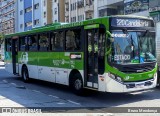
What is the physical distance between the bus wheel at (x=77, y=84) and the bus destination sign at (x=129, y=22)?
110 inches

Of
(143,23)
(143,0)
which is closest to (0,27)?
(143,0)

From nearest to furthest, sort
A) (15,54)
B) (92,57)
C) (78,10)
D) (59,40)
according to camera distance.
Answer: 1. (92,57)
2. (59,40)
3. (15,54)
4. (78,10)

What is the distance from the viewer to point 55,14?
64812mm

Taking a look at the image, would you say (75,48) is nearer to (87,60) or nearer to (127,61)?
(87,60)

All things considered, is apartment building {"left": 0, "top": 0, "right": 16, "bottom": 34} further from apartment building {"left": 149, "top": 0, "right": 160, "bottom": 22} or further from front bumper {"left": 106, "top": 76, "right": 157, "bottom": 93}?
front bumper {"left": 106, "top": 76, "right": 157, "bottom": 93}

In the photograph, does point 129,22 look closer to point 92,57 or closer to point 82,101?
point 92,57

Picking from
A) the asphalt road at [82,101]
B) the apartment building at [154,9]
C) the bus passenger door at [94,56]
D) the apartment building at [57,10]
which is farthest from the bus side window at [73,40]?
the apartment building at [57,10]

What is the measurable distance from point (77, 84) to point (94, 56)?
1723 millimetres

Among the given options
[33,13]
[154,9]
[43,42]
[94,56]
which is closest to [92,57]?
[94,56]

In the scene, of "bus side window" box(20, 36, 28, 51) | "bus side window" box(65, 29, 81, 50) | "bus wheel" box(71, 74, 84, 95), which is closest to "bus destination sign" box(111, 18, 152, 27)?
"bus side window" box(65, 29, 81, 50)

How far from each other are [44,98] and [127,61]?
3.48 m

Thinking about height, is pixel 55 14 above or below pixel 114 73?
above

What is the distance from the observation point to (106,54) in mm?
10711

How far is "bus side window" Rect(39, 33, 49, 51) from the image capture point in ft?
49.7
